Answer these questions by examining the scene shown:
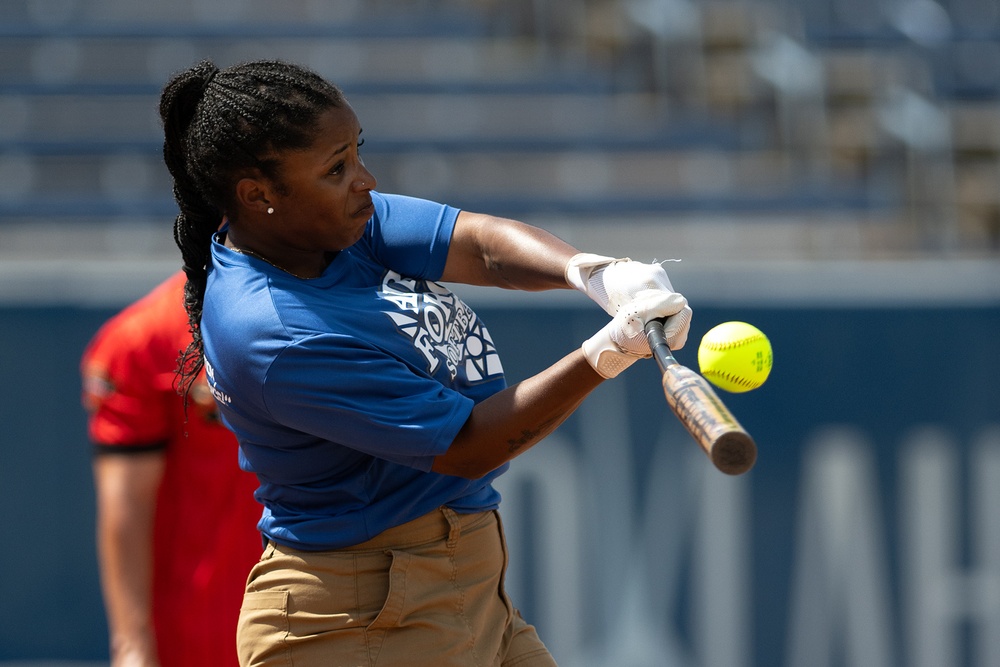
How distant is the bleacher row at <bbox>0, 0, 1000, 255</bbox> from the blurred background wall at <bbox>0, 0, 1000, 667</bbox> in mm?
20

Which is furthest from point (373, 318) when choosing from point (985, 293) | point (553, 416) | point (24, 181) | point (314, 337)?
point (24, 181)

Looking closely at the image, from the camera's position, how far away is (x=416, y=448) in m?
2.00

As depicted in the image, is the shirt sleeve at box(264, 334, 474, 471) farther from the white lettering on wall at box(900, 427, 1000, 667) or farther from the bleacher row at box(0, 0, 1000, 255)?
the bleacher row at box(0, 0, 1000, 255)

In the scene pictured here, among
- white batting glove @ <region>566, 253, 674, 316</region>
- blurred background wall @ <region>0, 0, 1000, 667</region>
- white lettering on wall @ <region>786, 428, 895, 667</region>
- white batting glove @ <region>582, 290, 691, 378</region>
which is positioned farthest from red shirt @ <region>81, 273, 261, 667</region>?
white lettering on wall @ <region>786, 428, 895, 667</region>

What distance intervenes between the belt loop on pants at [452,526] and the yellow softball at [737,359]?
50cm

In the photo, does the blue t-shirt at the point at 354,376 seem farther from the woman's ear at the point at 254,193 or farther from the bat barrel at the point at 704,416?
the bat barrel at the point at 704,416

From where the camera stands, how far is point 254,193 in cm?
214

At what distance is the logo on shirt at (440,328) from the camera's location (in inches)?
83.8

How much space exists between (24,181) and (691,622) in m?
4.33

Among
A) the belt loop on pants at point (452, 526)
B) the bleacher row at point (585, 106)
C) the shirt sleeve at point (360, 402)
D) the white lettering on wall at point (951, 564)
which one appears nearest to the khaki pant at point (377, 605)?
the belt loop on pants at point (452, 526)

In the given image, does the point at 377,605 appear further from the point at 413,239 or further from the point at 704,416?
the point at 704,416

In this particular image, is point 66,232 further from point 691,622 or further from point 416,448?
point 416,448

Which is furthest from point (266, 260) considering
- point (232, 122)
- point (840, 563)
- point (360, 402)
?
point (840, 563)

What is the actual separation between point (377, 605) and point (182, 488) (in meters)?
1.06
